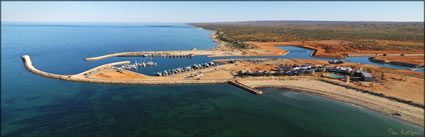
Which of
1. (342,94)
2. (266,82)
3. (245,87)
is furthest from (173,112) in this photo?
(342,94)

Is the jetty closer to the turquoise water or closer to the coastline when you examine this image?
the turquoise water

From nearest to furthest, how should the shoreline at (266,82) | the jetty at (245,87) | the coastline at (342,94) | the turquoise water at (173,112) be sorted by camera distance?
the turquoise water at (173,112)
the coastline at (342,94)
the shoreline at (266,82)
the jetty at (245,87)

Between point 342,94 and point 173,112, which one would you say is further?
point 342,94

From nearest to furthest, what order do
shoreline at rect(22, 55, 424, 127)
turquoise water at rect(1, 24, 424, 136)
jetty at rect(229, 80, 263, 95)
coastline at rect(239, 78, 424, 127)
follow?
turquoise water at rect(1, 24, 424, 136) < coastline at rect(239, 78, 424, 127) < shoreline at rect(22, 55, 424, 127) < jetty at rect(229, 80, 263, 95)

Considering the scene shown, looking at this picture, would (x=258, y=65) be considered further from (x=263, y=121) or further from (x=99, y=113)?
(x=99, y=113)

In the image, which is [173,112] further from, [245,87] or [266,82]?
[266,82]

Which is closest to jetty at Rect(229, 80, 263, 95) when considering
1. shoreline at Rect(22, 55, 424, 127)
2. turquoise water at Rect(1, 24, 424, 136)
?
shoreline at Rect(22, 55, 424, 127)

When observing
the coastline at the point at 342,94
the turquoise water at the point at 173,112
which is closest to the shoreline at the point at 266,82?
the coastline at the point at 342,94

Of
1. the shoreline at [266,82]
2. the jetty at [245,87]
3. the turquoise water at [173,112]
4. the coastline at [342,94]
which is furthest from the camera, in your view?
the jetty at [245,87]

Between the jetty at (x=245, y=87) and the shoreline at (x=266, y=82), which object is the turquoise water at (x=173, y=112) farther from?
the shoreline at (x=266, y=82)
